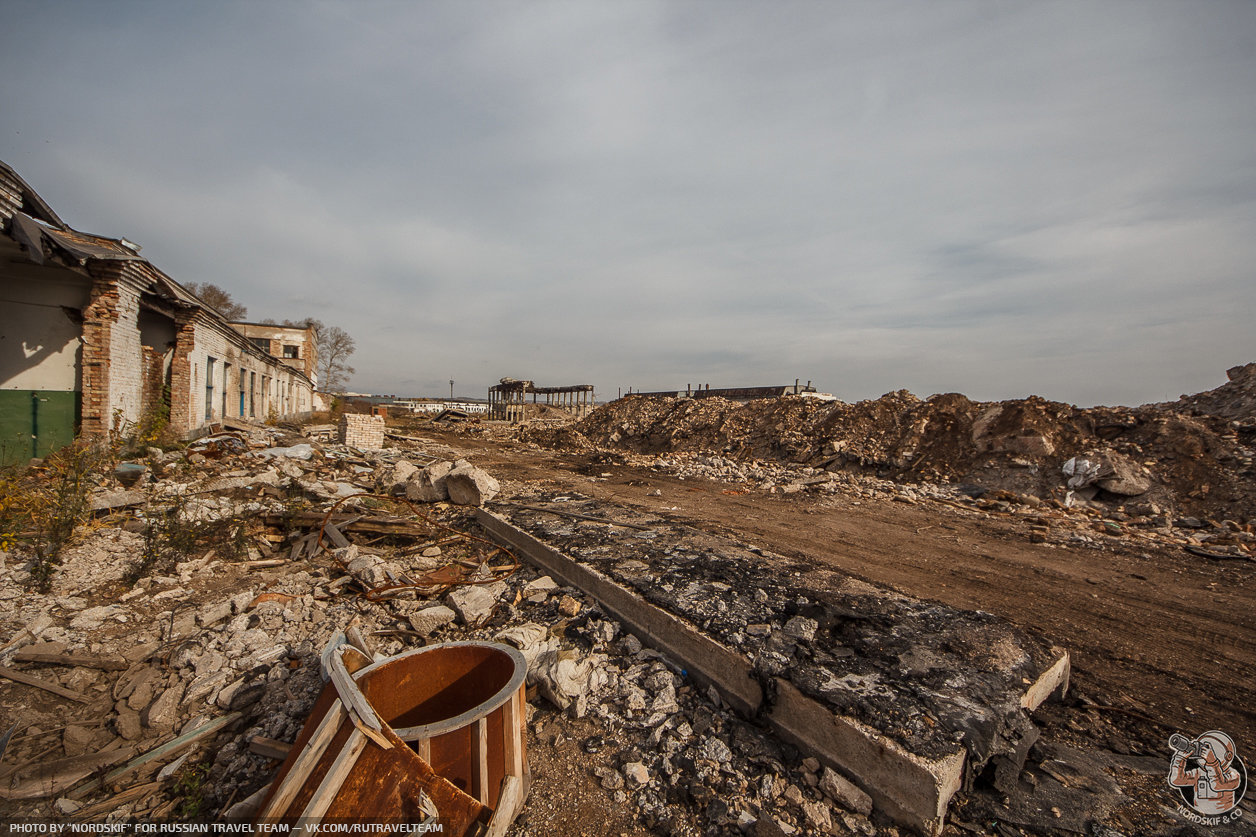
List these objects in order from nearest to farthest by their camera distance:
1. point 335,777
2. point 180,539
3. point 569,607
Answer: point 335,777 < point 569,607 < point 180,539

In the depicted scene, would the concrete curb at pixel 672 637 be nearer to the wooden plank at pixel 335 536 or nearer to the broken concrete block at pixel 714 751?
the broken concrete block at pixel 714 751

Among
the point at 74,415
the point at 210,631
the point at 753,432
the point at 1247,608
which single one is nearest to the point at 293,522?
the point at 210,631

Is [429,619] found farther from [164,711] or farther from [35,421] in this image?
[35,421]

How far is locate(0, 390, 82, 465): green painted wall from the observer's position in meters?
8.16

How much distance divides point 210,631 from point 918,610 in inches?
219

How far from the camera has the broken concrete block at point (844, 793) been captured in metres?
2.32

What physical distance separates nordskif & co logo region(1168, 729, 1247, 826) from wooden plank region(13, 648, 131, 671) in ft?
21.0

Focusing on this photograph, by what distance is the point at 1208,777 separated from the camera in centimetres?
250

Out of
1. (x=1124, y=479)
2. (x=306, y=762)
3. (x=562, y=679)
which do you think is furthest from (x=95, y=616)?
(x=1124, y=479)

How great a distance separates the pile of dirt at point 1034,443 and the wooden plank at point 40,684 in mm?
13750

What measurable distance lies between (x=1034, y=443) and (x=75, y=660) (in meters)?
15.3

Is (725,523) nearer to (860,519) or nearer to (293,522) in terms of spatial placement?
(860,519)

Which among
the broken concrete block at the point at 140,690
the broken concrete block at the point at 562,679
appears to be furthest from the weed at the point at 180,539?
the broken concrete block at the point at 562,679

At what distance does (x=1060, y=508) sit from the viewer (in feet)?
30.5
